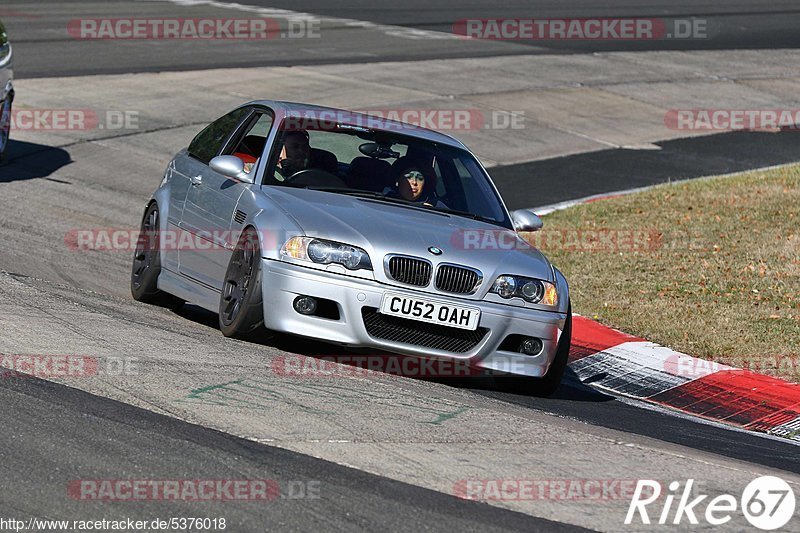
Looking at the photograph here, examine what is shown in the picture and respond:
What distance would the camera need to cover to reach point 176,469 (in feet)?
17.9

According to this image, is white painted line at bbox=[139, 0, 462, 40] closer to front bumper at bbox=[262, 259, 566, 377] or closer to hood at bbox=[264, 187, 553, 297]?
hood at bbox=[264, 187, 553, 297]

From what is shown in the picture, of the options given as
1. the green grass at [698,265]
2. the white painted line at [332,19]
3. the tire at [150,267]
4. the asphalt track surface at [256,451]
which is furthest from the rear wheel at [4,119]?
the white painted line at [332,19]

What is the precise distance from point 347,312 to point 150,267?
8.13 feet

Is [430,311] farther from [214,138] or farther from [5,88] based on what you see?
[5,88]

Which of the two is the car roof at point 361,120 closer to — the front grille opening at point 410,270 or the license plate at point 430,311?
the front grille opening at point 410,270

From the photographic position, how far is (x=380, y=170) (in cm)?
906

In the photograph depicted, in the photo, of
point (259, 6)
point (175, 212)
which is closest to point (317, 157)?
point (175, 212)

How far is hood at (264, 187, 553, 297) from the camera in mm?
7926

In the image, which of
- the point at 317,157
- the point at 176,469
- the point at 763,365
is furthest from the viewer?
the point at 763,365

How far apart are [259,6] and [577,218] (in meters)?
19.2

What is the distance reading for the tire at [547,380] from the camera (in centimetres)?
841

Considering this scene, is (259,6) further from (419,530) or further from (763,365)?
(419,530)

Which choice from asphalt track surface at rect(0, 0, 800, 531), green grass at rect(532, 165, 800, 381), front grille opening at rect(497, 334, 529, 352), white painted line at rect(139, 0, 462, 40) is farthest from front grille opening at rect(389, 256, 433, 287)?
white painted line at rect(139, 0, 462, 40)

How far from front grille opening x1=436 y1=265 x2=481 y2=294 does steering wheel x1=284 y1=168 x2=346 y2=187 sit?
4.12 feet
